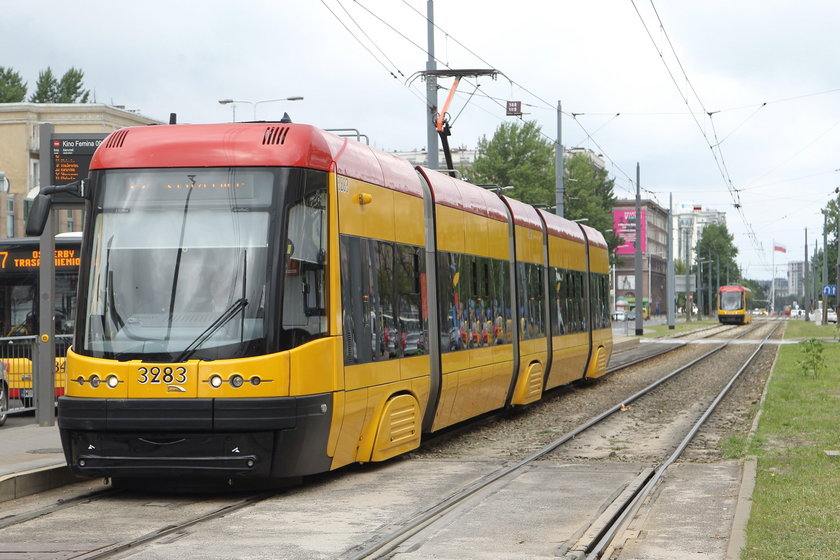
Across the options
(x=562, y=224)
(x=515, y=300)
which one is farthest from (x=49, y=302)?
(x=562, y=224)

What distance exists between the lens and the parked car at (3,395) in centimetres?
1698

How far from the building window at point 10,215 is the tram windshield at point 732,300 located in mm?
57865

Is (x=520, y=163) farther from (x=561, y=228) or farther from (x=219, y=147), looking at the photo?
(x=219, y=147)

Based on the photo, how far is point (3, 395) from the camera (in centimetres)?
1719

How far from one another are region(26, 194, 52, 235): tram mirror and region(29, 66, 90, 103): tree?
7526 cm

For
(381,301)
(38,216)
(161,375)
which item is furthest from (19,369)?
(161,375)

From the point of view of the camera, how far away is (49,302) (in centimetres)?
1512

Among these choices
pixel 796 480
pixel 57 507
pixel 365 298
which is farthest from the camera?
pixel 365 298

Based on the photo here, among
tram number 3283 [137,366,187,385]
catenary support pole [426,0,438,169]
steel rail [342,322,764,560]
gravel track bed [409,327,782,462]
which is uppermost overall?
catenary support pole [426,0,438,169]

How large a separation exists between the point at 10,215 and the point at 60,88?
31358 mm

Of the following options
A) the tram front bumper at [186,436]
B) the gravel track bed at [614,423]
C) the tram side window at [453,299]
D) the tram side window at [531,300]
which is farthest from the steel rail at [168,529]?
the tram side window at [531,300]

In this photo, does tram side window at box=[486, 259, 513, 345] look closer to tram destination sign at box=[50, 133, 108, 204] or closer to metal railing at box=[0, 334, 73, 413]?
tram destination sign at box=[50, 133, 108, 204]

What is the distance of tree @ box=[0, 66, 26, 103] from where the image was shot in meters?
80.7

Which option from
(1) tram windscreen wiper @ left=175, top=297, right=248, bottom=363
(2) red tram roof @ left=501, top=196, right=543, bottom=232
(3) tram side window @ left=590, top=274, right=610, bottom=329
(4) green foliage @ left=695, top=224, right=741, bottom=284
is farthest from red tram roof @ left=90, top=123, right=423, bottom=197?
(4) green foliage @ left=695, top=224, right=741, bottom=284
